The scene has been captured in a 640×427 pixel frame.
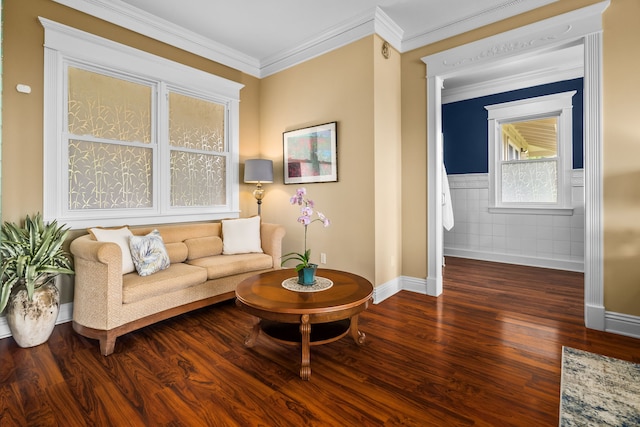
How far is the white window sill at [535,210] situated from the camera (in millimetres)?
4981

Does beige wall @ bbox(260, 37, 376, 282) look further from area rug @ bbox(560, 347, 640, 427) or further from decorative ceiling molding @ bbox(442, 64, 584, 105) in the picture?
decorative ceiling molding @ bbox(442, 64, 584, 105)

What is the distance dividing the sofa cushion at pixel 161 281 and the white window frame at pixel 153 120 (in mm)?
825

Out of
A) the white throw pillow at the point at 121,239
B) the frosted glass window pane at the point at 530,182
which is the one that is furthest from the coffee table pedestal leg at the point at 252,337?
the frosted glass window pane at the point at 530,182

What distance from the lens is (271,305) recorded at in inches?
90.4

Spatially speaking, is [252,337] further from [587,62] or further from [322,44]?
[587,62]

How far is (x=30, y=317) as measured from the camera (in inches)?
103

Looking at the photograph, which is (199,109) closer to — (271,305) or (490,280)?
(271,305)

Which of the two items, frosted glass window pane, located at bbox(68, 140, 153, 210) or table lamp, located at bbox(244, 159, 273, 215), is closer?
frosted glass window pane, located at bbox(68, 140, 153, 210)

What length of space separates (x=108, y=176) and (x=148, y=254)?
1.04 metres

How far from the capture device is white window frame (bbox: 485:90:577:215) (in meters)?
4.96

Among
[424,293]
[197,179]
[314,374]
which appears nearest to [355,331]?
[314,374]

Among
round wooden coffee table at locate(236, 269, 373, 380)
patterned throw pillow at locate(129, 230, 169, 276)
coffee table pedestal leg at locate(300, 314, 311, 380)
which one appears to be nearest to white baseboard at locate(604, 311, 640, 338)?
round wooden coffee table at locate(236, 269, 373, 380)

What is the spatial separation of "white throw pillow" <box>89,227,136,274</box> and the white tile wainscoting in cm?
501

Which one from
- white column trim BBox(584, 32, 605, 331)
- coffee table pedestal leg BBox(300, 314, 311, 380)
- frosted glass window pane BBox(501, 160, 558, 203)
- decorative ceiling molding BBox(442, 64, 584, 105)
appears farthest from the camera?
frosted glass window pane BBox(501, 160, 558, 203)
